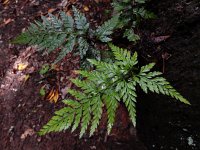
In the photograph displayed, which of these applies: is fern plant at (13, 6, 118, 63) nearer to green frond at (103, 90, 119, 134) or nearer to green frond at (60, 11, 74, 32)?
green frond at (60, 11, 74, 32)

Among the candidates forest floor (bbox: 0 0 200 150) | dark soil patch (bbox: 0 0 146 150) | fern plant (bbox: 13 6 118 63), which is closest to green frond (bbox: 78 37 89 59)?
fern plant (bbox: 13 6 118 63)

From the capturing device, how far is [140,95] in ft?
9.96

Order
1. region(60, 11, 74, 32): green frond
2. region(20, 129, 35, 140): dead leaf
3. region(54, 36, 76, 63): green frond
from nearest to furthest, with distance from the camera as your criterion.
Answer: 1. region(54, 36, 76, 63): green frond
2. region(60, 11, 74, 32): green frond
3. region(20, 129, 35, 140): dead leaf

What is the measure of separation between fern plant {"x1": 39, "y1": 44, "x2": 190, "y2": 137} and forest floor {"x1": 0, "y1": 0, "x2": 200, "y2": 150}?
481 mm

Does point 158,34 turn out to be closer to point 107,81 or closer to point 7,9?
point 107,81

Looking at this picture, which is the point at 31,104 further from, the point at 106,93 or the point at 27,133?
the point at 106,93

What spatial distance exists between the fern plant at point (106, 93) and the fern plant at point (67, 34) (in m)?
0.48

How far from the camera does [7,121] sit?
14.0 ft

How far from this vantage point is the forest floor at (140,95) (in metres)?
2.63

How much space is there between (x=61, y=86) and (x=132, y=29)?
180cm

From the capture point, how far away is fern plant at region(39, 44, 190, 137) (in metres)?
2.09

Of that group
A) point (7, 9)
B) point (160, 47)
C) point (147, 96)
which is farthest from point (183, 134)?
point (7, 9)

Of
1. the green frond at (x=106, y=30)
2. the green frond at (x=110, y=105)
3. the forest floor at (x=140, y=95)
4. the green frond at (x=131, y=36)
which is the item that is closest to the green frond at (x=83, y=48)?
the green frond at (x=106, y=30)

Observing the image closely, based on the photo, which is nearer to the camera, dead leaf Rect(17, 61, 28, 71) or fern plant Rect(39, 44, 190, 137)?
fern plant Rect(39, 44, 190, 137)
